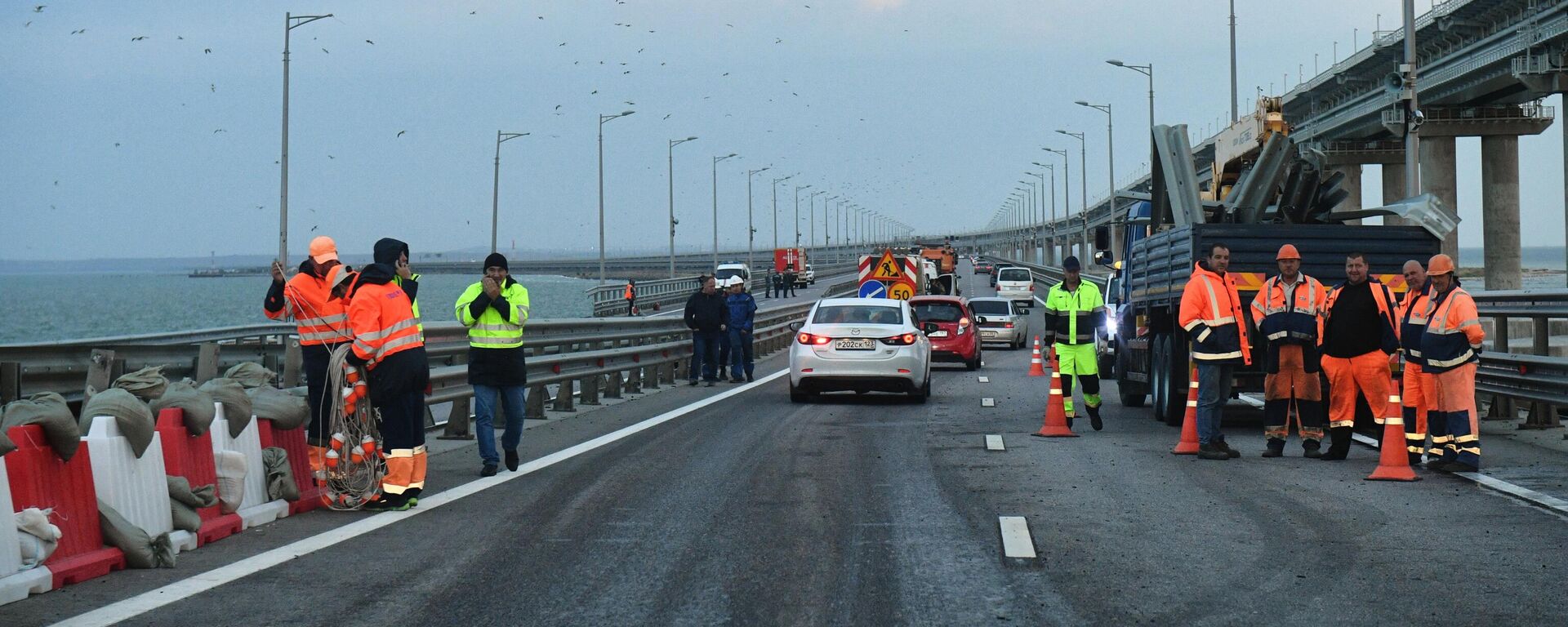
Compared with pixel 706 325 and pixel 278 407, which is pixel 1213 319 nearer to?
pixel 278 407

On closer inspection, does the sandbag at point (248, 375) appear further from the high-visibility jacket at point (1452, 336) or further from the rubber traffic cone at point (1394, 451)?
the high-visibility jacket at point (1452, 336)

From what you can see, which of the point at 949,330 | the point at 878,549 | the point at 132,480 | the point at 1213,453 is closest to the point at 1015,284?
the point at 949,330

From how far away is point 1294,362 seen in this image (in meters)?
14.1

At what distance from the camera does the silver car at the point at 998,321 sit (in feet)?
135

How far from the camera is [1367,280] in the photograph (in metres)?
14.0

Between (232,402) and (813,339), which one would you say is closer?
(232,402)

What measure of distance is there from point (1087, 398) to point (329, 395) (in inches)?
348

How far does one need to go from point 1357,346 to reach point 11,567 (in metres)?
10.3

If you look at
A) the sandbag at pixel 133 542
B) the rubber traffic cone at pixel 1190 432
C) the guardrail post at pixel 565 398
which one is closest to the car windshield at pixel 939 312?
the guardrail post at pixel 565 398

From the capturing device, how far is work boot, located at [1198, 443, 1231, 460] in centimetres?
1370

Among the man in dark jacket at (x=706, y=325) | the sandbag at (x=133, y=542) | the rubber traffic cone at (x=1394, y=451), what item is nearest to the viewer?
the sandbag at (x=133, y=542)

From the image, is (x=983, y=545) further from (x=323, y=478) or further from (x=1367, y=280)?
(x=1367, y=280)

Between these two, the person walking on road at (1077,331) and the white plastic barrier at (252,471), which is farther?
the person walking on road at (1077,331)

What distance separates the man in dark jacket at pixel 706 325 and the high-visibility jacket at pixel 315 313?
1439 cm
